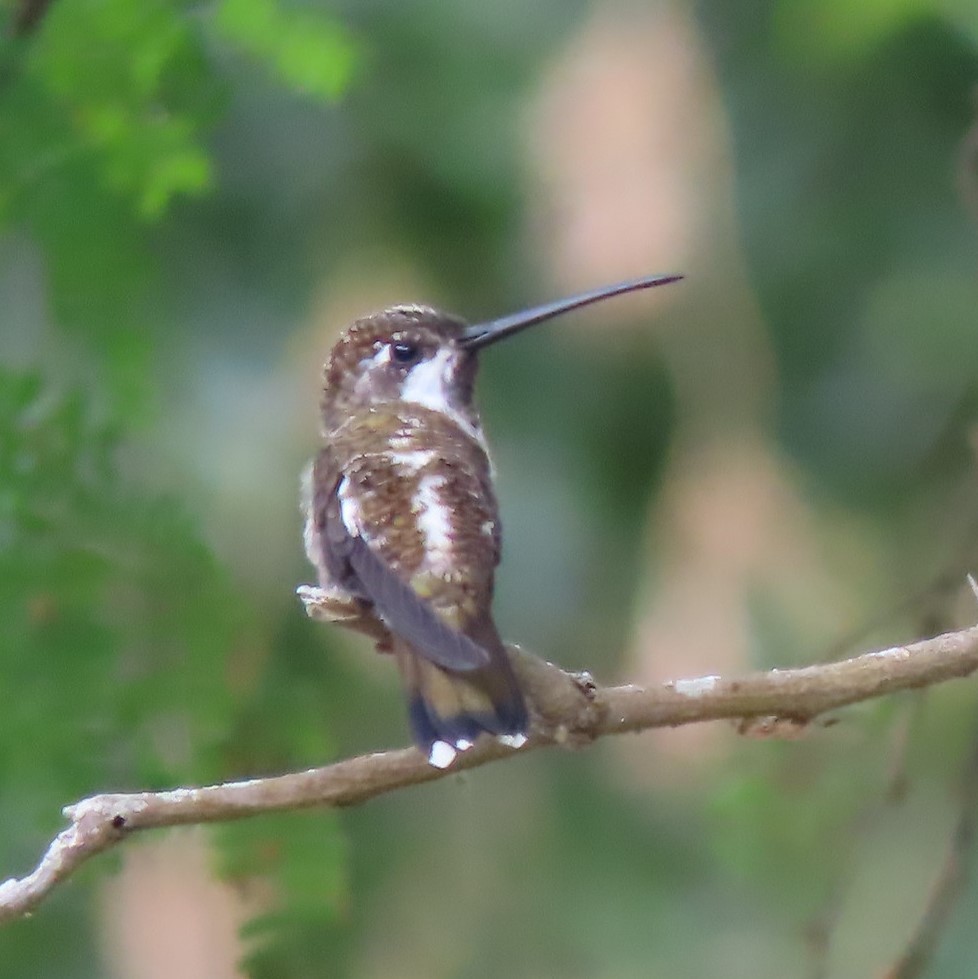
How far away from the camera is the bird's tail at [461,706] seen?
2.54 meters

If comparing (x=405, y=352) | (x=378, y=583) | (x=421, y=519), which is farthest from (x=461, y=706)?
(x=405, y=352)

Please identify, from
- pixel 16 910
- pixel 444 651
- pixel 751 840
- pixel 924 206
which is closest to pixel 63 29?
pixel 444 651

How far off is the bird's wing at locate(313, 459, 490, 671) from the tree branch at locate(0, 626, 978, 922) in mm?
104

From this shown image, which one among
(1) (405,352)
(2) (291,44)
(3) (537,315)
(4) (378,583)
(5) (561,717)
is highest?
(2) (291,44)

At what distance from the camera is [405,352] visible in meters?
3.82

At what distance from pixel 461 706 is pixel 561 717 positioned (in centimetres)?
14

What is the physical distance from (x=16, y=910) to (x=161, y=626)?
91cm

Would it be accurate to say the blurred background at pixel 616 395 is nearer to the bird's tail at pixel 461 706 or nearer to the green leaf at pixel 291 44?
the green leaf at pixel 291 44

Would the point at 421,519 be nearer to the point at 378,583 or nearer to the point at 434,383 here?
the point at 378,583

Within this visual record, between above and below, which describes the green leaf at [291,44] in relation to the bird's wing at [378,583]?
above

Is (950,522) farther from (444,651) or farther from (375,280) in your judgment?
(444,651)

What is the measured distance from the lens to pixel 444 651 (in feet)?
8.59

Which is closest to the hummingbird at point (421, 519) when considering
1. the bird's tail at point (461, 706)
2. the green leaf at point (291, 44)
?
the bird's tail at point (461, 706)

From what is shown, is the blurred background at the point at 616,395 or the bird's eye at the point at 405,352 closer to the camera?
the bird's eye at the point at 405,352
